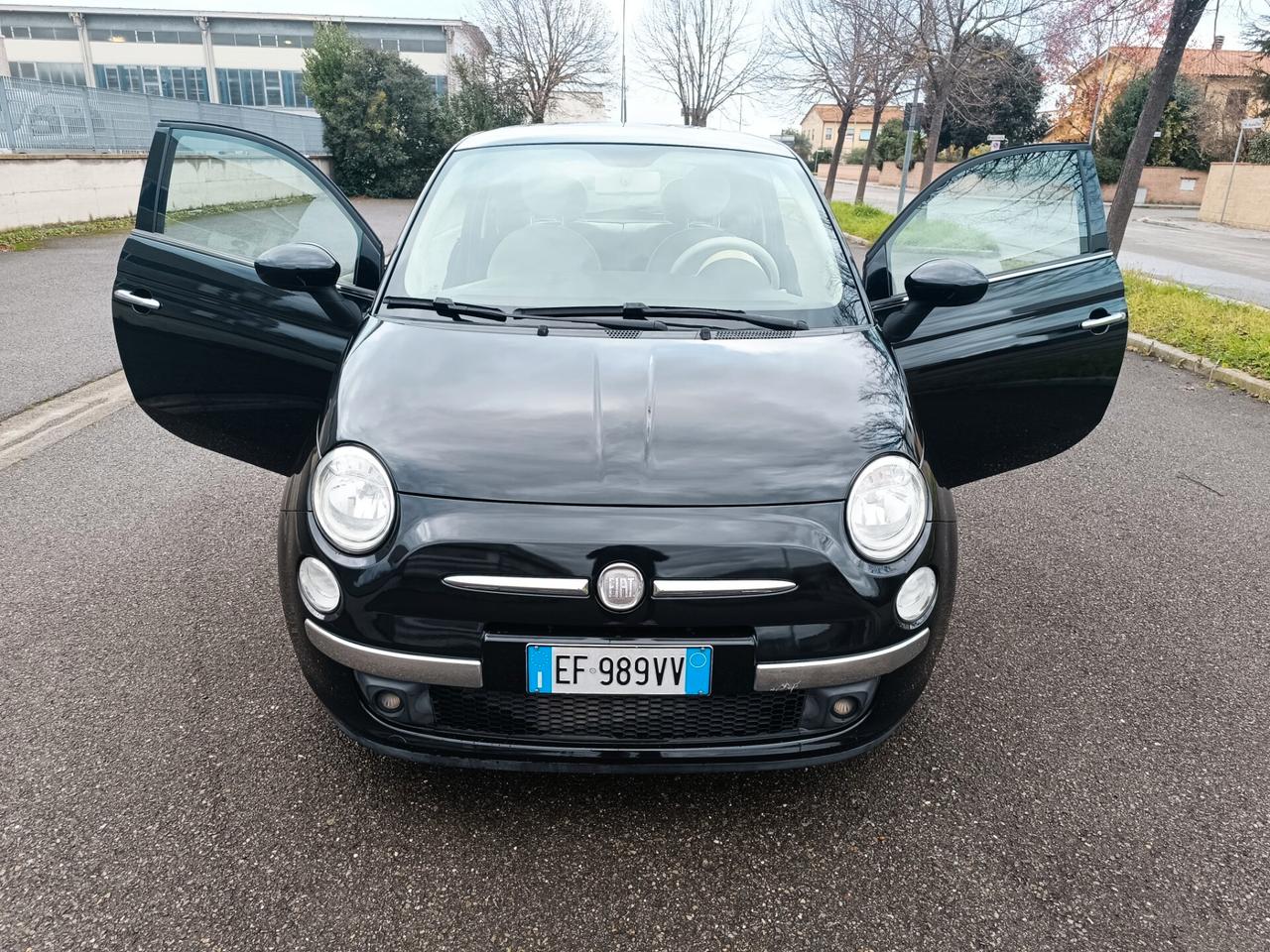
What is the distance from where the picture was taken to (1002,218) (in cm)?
353

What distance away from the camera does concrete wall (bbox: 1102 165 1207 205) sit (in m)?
38.2

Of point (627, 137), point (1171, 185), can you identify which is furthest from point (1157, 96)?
point (1171, 185)

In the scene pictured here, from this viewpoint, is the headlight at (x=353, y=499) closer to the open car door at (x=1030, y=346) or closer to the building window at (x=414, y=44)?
the open car door at (x=1030, y=346)

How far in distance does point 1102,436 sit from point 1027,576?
7.62ft

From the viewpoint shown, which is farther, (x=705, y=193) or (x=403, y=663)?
(x=705, y=193)

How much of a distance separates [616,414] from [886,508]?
0.65 m

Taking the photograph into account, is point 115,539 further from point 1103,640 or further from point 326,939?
point 1103,640

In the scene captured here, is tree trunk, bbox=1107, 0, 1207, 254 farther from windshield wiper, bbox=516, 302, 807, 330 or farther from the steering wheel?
windshield wiper, bbox=516, 302, 807, 330

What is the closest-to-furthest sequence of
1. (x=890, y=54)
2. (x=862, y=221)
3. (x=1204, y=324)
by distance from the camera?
(x=1204, y=324) < (x=890, y=54) < (x=862, y=221)

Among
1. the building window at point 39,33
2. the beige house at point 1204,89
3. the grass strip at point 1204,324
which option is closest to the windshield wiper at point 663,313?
the grass strip at point 1204,324

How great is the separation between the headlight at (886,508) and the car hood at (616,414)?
5cm

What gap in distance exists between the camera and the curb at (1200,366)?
6379 mm

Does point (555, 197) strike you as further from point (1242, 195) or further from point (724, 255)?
point (1242, 195)

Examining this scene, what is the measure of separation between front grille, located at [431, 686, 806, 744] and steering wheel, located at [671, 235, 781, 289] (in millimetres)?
1400
